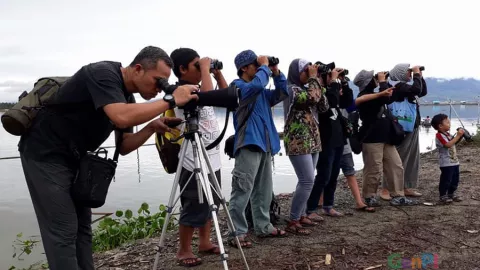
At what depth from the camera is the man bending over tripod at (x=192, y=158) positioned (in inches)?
112

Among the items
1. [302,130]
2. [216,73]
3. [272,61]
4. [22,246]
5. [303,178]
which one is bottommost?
[22,246]

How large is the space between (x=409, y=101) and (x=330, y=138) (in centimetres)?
143

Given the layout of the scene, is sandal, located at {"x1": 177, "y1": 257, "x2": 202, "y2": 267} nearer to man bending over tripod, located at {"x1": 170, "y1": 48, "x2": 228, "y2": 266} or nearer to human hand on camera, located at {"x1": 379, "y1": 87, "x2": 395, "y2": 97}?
man bending over tripod, located at {"x1": 170, "y1": 48, "x2": 228, "y2": 266}

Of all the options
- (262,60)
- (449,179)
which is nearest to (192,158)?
(262,60)

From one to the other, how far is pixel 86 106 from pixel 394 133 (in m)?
3.51

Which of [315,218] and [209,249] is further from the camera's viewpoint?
[315,218]

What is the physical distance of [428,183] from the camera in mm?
5590

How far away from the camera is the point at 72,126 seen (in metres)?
1.96

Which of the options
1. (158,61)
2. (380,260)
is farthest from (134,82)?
(380,260)

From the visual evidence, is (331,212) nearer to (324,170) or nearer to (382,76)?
(324,170)

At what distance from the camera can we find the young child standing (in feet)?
14.7

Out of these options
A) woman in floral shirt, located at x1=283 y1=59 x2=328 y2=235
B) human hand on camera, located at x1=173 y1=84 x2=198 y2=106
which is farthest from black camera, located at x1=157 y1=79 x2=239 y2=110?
woman in floral shirt, located at x1=283 y1=59 x2=328 y2=235

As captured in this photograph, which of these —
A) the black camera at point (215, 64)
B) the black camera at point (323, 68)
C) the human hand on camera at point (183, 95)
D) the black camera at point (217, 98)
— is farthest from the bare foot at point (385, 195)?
the human hand on camera at point (183, 95)

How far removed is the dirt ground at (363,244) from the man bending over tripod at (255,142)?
239 mm
